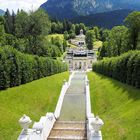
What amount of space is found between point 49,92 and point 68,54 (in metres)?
113

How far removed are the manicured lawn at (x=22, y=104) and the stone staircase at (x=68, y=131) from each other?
95.4 inches

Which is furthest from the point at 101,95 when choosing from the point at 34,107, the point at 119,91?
the point at 34,107

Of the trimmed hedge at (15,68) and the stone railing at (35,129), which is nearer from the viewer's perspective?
the stone railing at (35,129)

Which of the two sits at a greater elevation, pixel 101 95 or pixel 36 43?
pixel 36 43

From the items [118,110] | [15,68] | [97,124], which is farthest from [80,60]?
[97,124]

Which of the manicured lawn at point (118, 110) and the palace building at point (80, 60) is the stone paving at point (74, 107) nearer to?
the manicured lawn at point (118, 110)

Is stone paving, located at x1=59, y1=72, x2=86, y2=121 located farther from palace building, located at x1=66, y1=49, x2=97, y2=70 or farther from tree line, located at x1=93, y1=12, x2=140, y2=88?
palace building, located at x1=66, y1=49, x2=97, y2=70

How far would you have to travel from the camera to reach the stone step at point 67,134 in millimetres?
18925

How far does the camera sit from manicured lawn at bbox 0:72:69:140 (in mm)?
20609

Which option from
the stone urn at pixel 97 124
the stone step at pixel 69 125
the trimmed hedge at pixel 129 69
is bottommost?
the stone step at pixel 69 125

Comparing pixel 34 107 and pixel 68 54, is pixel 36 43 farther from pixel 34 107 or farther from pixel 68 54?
pixel 68 54

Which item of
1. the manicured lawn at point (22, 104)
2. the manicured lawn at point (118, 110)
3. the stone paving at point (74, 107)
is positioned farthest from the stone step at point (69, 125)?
the manicured lawn at point (22, 104)

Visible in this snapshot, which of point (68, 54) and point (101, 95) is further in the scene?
point (68, 54)

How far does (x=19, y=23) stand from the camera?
62.9 meters
